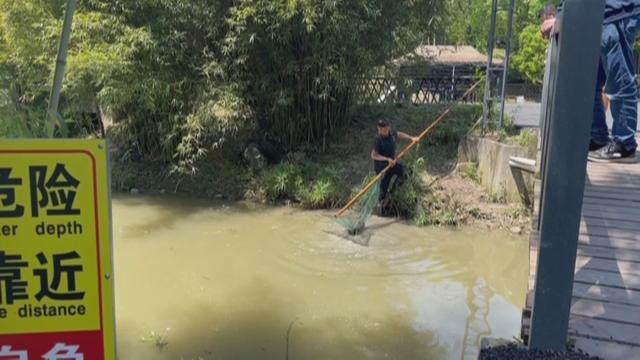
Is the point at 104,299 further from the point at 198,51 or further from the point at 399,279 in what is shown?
the point at 198,51

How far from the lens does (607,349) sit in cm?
218

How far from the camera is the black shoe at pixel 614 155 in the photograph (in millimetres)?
4270

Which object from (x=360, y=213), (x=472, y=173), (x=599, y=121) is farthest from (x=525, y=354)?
(x=472, y=173)

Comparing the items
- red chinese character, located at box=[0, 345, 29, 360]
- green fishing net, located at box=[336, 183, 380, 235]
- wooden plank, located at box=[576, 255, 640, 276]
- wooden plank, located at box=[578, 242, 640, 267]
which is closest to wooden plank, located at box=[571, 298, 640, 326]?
wooden plank, located at box=[576, 255, 640, 276]

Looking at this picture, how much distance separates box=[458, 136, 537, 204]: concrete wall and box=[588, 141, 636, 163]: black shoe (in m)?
1.80

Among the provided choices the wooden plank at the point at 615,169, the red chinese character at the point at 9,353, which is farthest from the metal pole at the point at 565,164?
the wooden plank at the point at 615,169

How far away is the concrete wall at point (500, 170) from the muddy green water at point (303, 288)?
538mm

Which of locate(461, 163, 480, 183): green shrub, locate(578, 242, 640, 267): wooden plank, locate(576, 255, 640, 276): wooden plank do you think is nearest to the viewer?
locate(576, 255, 640, 276): wooden plank

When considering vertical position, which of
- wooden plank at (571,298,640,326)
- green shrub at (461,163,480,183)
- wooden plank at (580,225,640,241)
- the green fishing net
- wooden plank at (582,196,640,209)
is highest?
wooden plank at (582,196,640,209)

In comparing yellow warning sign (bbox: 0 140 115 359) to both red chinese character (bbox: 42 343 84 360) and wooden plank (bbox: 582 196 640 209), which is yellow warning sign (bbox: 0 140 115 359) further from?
wooden plank (bbox: 582 196 640 209)

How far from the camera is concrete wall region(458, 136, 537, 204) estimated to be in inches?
249

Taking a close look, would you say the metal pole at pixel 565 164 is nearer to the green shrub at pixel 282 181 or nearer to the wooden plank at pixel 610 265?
the wooden plank at pixel 610 265

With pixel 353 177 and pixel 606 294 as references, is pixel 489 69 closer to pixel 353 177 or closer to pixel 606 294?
pixel 353 177

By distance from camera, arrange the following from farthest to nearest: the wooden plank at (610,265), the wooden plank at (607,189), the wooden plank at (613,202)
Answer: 1. the wooden plank at (607,189)
2. the wooden plank at (613,202)
3. the wooden plank at (610,265)
